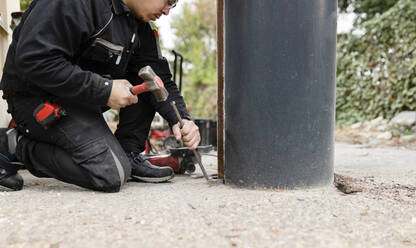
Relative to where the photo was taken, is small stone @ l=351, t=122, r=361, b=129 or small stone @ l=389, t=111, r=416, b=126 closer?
small stone @ l=389, t=111, r=416, b=126

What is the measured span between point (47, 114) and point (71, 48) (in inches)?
11.3

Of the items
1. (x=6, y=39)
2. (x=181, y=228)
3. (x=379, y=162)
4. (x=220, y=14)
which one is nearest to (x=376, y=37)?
(x=379, y=162)

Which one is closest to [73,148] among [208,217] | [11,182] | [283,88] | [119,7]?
[11,182]

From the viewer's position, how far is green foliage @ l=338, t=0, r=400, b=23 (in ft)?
23.8

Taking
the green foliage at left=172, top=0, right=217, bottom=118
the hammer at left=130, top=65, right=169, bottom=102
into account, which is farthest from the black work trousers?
the green foliage at left=172, top=0, right=217, bottom=118

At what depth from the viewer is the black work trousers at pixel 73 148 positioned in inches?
62.8

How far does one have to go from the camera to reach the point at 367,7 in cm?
755

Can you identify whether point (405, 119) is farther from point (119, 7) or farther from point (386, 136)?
Result: point (119, 7)

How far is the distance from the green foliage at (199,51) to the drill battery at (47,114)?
8593mm

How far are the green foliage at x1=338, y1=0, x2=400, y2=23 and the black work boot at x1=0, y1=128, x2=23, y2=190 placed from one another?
288 inches

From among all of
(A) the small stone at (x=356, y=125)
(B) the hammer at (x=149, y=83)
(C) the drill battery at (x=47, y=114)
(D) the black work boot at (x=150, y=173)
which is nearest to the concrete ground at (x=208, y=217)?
(D) the black work boot at (x=150, y=173)

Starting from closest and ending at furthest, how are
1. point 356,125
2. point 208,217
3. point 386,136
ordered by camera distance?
point 208,217 → point 386,136 → point 356,125

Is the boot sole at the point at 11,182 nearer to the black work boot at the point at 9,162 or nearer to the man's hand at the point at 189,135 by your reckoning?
the black work boot at the point at 9,162

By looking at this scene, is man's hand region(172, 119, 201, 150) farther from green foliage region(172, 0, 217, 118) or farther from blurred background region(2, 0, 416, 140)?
green foliage region(172, 0, 217, 118)
